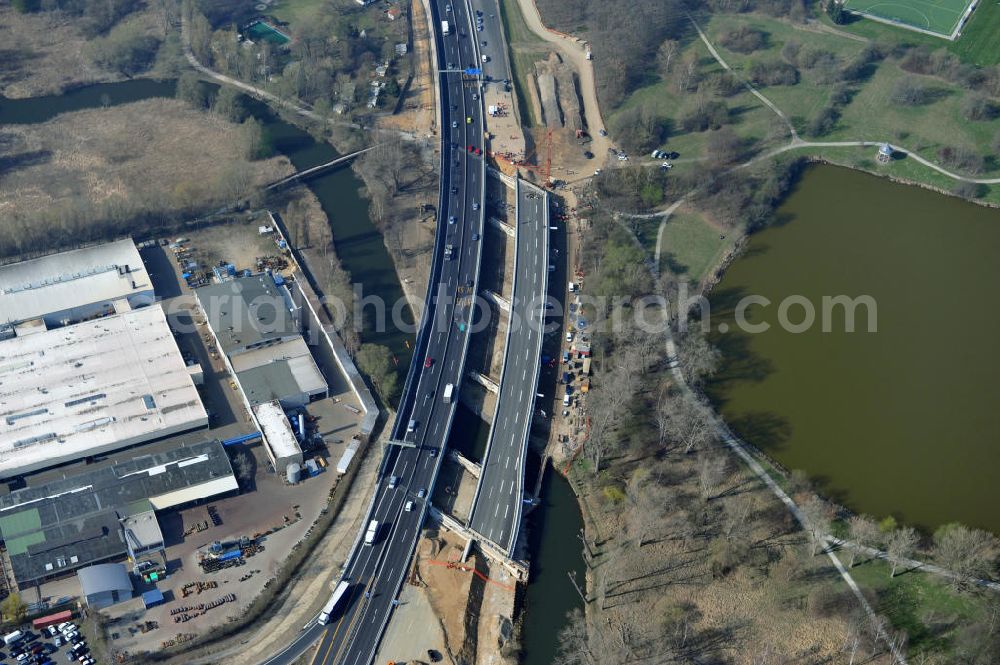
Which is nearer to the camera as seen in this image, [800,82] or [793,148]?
[793,148]

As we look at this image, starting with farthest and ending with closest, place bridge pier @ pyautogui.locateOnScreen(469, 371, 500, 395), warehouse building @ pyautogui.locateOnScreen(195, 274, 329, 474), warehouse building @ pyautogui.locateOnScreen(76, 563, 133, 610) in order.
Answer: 1. bridge pier @ pyautogui.locateOnScreen(469, 371, 500, 395)
2. warehouse building @ pyautogui.locateOnScreen(195, 274, 329, 474)
3. warehouse building @ pyautogui.locateOnScreen(76, 563, 133, 610)

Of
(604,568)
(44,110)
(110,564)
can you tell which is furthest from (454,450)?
(44,110)

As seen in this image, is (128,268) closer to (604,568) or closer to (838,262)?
(604,568)

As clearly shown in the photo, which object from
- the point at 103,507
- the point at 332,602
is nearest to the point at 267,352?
the point at 103,507

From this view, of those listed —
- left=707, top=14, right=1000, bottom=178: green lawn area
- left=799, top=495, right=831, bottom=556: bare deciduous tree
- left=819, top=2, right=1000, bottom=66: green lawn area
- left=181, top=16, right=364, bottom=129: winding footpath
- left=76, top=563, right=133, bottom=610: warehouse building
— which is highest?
left=819, top=2, right=1000, bottom=66: green lawn area

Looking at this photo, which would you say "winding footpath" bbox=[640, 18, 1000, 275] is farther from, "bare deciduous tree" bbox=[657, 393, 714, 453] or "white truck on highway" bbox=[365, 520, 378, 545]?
A: "white truck on highway" bbox=[365, 520, 378, 545]

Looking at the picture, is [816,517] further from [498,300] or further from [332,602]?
[332,602]

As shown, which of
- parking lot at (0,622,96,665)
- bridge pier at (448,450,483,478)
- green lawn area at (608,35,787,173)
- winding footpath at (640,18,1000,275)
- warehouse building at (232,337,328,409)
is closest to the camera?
parking lot at (0,622,96,665)

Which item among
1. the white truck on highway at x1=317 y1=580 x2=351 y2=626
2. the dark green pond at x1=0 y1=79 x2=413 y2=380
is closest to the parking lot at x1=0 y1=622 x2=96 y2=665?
the white truck on highway at x1=317 y1=580 x2=351 y2=626
